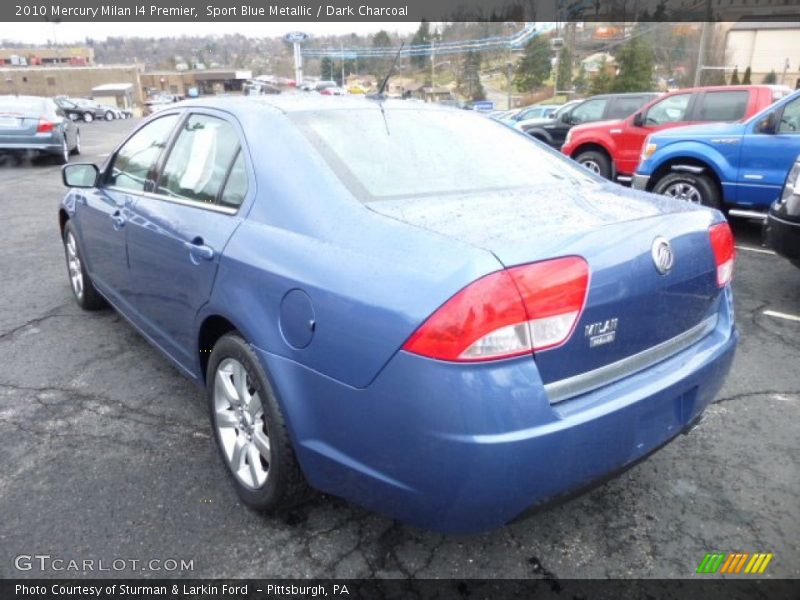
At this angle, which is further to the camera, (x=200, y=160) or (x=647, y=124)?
(x=647, y=124)

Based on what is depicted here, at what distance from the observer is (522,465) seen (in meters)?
1.68

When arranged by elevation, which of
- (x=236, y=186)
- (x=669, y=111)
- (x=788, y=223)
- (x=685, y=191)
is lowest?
(x=685, y=191)

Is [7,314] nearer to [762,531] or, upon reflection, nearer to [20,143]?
[762,531]

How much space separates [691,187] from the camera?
23.3ft

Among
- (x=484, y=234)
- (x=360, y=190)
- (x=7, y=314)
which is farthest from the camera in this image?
(x=7, y=314)

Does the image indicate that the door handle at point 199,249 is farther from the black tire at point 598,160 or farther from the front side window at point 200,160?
the black tire at point 598,160

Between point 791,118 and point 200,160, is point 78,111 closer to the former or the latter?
point 791,118

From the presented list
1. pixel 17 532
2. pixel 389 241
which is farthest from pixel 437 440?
pixel 17 532

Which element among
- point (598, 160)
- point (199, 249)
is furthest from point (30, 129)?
point (199, 249)

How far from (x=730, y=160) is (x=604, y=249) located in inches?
231

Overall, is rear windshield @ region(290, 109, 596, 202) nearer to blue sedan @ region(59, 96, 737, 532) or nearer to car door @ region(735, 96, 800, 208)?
blue sedan @ region(59, 96, 737, 532)

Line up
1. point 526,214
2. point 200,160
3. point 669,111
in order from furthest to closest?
point 669,111, point 200,160, point 526,214

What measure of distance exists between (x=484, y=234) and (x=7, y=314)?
14.3 ft

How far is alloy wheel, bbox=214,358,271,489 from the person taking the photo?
91.7 inches
